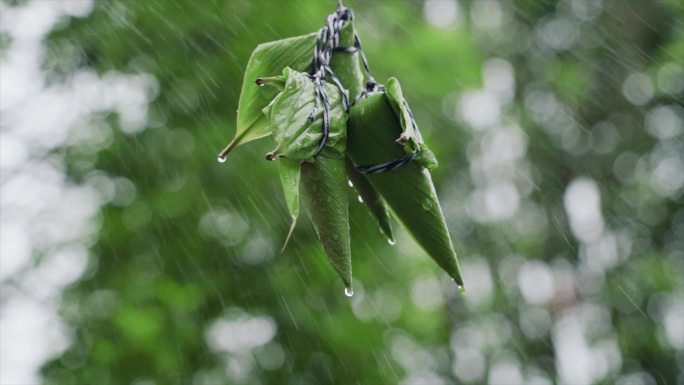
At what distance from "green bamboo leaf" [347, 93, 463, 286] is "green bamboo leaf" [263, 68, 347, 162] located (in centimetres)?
4

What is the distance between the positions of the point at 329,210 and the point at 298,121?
10 cm

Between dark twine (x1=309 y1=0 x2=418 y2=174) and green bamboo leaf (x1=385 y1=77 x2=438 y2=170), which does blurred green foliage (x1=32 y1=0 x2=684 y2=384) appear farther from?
green bamboo leaf (x1=385 y1=77 x2=438 y2=170)

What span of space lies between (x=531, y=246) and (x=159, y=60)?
5.02 meters

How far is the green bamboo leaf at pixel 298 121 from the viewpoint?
0.85 m

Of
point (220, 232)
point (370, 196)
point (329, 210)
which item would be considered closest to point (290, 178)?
point (329, 210)

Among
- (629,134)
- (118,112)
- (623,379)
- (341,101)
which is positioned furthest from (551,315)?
(341,101)

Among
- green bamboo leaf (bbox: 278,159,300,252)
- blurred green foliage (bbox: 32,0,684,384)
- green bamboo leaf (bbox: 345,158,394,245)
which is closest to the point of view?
green bamboo leaf (bbox: 278,159,300,252)

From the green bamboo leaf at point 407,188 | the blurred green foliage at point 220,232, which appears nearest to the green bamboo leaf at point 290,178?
the green bamboo leaf at point 407,188

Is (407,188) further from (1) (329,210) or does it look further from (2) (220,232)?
(2) (220,232)

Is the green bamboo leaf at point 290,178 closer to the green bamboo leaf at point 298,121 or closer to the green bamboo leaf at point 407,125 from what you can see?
the green bamboo leaf at point 298,121

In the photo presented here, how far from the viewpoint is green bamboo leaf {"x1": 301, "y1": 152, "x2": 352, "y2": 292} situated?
2.85 ft

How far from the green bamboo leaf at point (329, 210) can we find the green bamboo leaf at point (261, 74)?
3.1 inches

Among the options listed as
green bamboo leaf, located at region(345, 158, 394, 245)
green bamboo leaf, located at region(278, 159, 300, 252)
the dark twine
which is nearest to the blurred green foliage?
the dark twine

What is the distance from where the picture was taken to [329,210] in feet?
2.86
